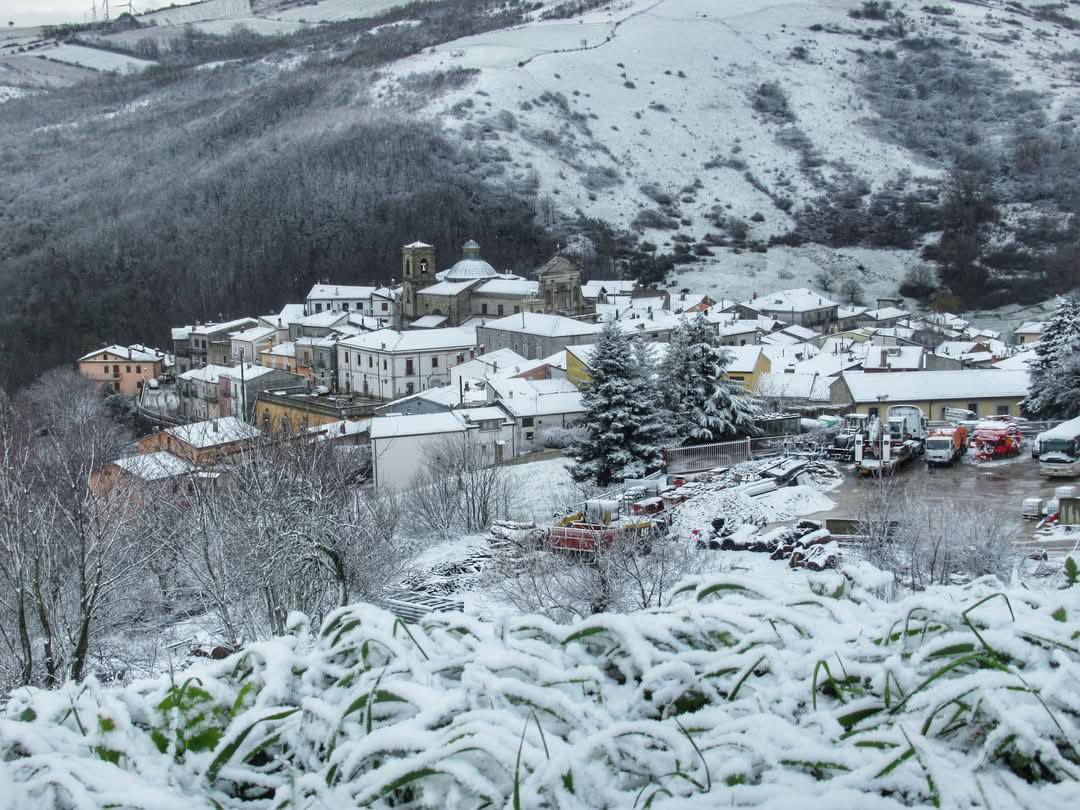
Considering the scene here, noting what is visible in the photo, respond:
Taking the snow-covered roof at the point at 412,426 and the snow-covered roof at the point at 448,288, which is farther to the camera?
the snow-covered roof at the point at 448,288

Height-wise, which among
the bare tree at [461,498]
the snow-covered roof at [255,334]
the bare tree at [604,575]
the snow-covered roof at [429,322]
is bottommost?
the snow-covered roof at [255,334]

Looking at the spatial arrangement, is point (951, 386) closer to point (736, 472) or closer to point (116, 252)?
point (736, 472)

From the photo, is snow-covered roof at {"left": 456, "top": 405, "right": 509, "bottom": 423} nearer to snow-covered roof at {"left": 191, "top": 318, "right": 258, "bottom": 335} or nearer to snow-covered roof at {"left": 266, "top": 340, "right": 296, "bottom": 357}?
snow-covered roof at {"left": 266, "top": 340, "right": 296, "bottom": 357}

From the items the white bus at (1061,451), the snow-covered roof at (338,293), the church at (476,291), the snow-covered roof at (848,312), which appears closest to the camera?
the white bus at (1061,451)

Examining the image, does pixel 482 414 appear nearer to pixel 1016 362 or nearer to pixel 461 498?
pixel 461 498

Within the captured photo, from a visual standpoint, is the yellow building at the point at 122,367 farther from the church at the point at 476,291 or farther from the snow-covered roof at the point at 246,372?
the church at the point at 476,291

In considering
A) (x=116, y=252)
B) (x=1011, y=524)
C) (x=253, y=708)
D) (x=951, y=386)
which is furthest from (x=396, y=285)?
(x=253, y=708)

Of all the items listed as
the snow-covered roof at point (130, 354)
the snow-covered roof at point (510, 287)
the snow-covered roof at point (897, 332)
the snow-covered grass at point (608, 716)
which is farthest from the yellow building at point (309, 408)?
the snow-covered grass at point (608, 716)
